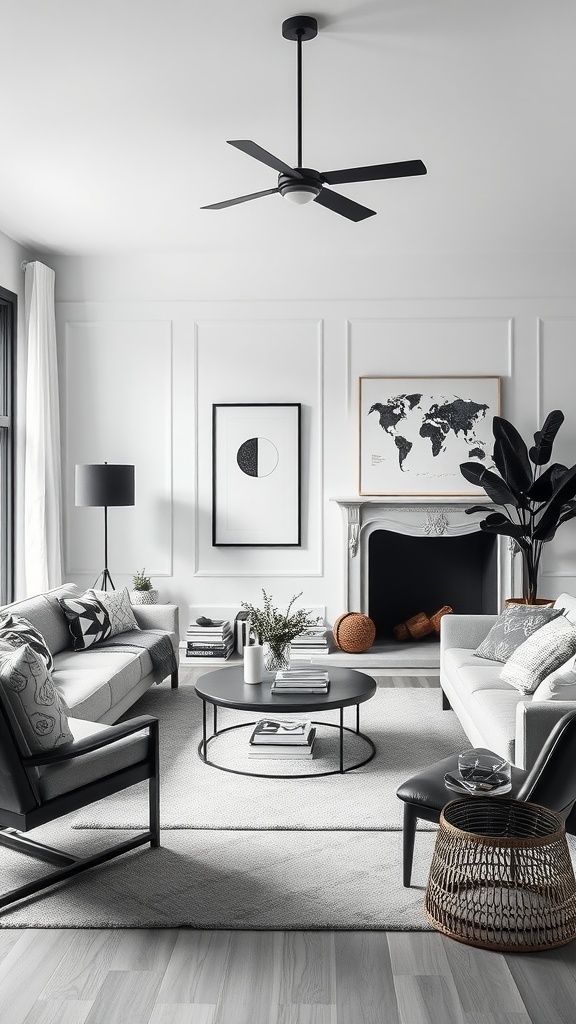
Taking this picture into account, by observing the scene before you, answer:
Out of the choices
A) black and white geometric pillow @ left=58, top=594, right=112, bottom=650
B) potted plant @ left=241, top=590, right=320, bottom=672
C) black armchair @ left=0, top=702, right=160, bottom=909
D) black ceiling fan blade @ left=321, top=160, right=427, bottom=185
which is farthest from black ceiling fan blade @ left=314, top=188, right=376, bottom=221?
black and white geometric pillow @ left=58, top=594, right=112, bottom=650

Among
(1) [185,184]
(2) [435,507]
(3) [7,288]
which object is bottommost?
(2) [435,507]

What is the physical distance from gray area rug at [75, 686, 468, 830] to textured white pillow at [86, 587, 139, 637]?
49 centimetres

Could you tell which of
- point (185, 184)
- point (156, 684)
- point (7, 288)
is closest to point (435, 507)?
point (156, 684)

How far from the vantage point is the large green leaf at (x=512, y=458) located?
5754 millimetres

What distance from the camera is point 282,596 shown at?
652cm

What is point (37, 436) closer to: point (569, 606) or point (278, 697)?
point (278, 697)

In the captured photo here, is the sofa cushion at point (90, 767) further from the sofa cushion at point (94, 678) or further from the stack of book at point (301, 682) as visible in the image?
the stack of book at point (301, 682)

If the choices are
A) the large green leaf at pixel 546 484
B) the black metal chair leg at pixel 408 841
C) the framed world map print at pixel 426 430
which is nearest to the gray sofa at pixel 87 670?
the black metal chair leg at pixel 408 841

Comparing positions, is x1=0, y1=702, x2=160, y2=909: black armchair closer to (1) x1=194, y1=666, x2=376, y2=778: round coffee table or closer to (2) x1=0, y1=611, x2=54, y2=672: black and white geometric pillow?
(2) x1=0, y1=611, x2=54, y2=672: black and white geometric pillow

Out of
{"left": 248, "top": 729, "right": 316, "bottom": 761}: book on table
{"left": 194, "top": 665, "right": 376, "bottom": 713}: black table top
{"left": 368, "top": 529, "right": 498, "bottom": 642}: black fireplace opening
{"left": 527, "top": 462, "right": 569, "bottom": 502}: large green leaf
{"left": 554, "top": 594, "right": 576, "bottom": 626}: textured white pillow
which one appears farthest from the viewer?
{"left": 368, "top": 529, "right": 498, "bottom": 642}: black fireplace opening

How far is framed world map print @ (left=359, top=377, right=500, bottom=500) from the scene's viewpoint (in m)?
6.37

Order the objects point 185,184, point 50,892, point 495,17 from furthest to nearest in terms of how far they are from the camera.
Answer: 1. point 185,184
2. point 495,17
3. point 50,892

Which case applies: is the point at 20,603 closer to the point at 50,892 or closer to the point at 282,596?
the point at 50,892

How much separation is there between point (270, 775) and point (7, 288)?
391 cm
